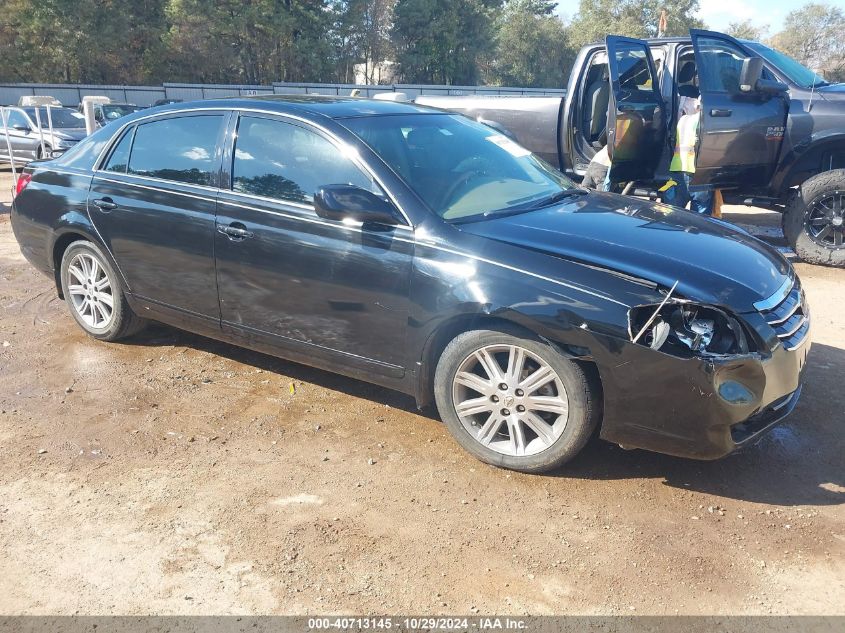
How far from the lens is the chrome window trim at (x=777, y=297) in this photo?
3.25m

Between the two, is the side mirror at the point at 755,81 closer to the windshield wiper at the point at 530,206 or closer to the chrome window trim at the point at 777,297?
the windshield wiper at the point at 530,206

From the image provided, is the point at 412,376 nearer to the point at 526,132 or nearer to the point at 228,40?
the point at 526,132

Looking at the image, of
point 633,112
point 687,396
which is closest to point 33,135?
point 633,112

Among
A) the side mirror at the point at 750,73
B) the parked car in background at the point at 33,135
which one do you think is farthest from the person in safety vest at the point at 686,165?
the parked car in background at the point at 33,135

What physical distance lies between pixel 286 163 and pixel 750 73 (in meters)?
5.31

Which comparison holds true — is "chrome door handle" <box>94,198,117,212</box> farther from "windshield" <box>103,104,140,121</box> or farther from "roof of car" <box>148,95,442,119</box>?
"windshield" <box>103,104,140,121</box>

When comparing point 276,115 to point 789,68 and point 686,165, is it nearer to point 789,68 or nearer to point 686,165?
point 686,165

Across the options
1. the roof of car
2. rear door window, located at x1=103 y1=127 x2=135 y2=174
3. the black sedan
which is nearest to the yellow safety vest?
the black sedan

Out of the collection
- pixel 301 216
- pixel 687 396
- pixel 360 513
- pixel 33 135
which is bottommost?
pixel 360 513

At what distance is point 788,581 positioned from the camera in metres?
2.73

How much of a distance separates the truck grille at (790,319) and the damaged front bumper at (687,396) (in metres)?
0.07

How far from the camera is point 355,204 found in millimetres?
3592

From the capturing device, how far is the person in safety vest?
744 centimetres

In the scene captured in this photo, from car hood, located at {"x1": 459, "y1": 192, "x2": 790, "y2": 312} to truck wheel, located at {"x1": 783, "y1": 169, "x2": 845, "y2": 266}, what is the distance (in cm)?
389
